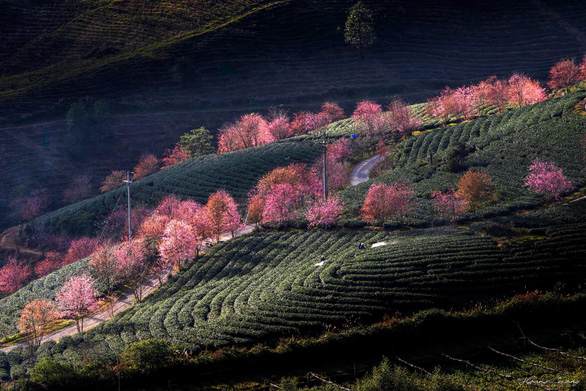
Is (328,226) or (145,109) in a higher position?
(145,109)

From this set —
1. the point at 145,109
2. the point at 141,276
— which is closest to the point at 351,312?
the point at 141,276

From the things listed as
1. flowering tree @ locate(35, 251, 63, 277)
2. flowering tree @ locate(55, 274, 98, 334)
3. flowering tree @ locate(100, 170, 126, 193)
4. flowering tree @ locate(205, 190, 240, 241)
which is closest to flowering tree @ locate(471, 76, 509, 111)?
flowering tree @ locate(205, 190, 240, 241)

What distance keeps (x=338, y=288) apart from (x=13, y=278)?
178ft

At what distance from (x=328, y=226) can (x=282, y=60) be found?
9978 centimetres

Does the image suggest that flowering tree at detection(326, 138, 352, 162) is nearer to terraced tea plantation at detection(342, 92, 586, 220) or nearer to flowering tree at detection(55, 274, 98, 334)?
terraced tea plantation at detection(342, 92, 586, 220)

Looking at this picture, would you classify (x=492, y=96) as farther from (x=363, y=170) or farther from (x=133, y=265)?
(x=133, y=265)

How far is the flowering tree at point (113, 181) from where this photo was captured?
351ft

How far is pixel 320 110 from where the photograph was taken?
135500 mm

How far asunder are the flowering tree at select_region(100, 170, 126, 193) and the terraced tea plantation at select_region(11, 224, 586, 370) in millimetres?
61923

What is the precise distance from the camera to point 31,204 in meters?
101

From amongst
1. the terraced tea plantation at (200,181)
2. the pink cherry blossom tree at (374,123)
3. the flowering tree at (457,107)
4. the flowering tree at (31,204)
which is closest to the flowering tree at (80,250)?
the terraced tea plantation at (200,181)


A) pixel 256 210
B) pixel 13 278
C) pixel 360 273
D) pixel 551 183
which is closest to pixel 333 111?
pixel 256 210

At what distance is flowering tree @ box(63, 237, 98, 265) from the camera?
73.9m

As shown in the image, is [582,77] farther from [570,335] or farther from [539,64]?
[570,335]
